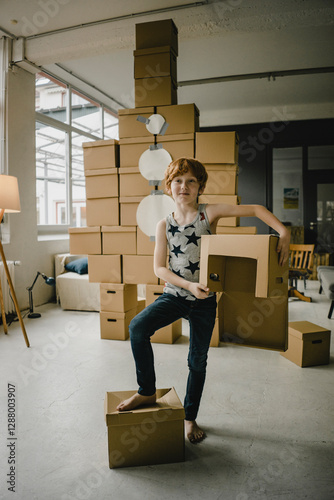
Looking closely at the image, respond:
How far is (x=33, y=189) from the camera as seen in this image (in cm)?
407

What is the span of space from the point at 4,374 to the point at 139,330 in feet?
4.54

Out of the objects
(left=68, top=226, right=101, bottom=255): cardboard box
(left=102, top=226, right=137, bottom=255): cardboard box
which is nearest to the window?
(left=68, top=226, right=101, bottom=255): cardboard box

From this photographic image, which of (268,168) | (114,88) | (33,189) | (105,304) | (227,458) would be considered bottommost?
(227,458)

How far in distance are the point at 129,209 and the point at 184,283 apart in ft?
5.36

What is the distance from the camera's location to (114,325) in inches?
117

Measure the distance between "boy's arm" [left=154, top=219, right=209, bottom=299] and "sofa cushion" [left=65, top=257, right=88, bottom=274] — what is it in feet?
9.31

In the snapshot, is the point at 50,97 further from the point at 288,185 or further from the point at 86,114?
the point at 288,185

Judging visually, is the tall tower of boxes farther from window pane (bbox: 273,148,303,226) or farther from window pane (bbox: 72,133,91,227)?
window pane (bbox: 273,148,303,226)

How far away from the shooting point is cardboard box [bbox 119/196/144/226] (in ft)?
9.33

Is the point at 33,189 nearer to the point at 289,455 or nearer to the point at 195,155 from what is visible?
the point at 195,155

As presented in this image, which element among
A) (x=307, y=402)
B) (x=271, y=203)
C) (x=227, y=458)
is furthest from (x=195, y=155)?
(x=271, y=203)

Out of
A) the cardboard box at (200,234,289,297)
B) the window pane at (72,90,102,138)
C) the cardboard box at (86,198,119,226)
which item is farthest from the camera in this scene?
the window pane at (72,90,102,138)

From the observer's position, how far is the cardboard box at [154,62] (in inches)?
108

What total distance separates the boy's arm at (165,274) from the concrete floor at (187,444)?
27.8 inches
